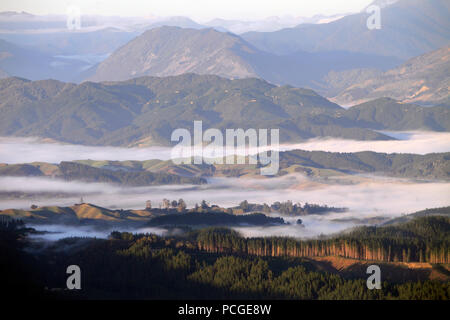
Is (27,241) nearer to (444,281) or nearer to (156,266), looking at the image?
(156,266)

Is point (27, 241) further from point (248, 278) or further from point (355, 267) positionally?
point (355, 267)
